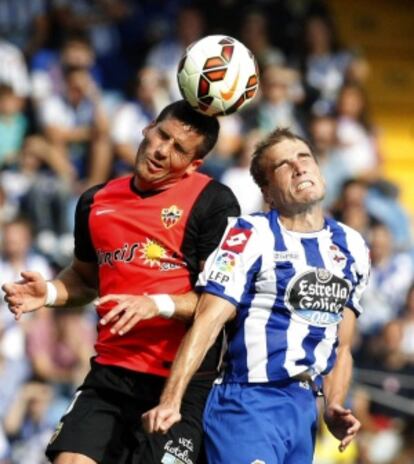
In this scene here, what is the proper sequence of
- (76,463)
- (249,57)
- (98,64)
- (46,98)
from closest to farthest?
(76,463) < (249,57) < (46,98) < (98,64)

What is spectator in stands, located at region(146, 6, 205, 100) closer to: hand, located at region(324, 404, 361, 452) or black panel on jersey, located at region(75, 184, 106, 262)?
black panel on jersey, located at region(75, 184, 106, 262)

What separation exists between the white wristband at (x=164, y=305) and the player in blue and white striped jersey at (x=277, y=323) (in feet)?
0.44

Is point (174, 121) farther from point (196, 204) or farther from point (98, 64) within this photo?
point (98, 64)

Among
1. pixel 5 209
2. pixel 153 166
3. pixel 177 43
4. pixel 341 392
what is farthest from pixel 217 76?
pixel 177 43

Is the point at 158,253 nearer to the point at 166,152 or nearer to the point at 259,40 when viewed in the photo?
the point at 166,152

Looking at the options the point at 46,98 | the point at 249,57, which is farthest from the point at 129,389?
the point at 46,98

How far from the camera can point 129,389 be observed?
592 centimetres

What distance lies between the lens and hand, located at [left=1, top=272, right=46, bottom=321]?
231 inches

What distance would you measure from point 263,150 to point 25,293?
1277 mm

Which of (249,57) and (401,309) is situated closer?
(249,57)

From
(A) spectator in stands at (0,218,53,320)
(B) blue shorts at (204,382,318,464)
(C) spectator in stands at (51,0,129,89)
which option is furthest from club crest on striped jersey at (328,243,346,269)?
(C) spectator in stands at (51,0,129,89)

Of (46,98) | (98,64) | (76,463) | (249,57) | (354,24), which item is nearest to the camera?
(76,463)

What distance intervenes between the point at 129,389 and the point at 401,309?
7.06 m

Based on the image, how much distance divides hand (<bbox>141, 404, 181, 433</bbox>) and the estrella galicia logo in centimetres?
76
